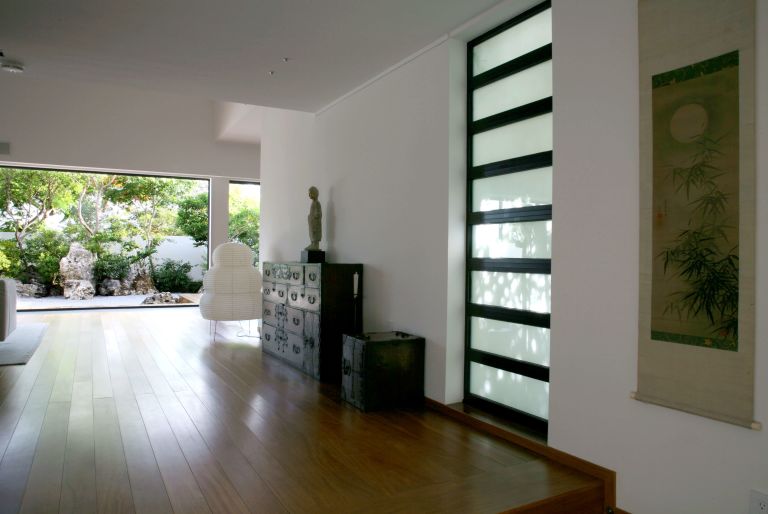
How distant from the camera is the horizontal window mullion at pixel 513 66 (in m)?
3.20

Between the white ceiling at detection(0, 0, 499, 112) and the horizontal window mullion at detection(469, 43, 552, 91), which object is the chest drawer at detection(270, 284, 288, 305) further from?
the horizontal window mullion at detection(469, 43, 552, 91)

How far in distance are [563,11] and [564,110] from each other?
521 millimetres

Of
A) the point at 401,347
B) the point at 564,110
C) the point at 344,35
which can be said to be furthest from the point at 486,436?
the point at 344,35

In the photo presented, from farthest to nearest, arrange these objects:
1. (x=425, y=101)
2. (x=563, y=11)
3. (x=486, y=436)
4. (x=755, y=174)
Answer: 1. (x=425, y=101)
2. (x=486, y=436)
3. (x=563, y=11)
4. (x=755, y=174)

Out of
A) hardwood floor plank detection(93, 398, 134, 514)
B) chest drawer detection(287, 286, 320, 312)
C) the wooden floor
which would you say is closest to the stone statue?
chest drawer detection(287, 286, 320, 312)

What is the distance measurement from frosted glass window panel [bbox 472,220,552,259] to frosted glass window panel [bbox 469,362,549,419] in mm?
752

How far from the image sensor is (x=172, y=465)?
2.74 metres

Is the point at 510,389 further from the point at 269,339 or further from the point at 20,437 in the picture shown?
the point at 269,339

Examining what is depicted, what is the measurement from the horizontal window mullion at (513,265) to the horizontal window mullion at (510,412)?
0.87 metres

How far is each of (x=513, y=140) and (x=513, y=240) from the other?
2.08 feet

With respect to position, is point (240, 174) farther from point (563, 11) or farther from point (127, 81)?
point (563, 11)

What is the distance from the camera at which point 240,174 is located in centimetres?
1012

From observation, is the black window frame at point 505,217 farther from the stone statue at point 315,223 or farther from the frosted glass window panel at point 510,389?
the stone statue at point 315,223

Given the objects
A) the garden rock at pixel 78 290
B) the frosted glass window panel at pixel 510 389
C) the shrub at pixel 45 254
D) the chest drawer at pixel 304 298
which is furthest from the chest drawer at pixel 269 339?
the shrub at pixel 45 254
